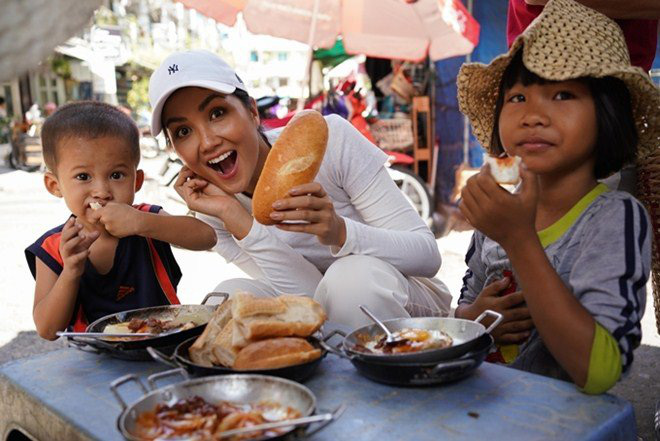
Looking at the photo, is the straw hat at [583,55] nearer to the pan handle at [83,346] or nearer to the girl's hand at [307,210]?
the girl's hand at [307,210]

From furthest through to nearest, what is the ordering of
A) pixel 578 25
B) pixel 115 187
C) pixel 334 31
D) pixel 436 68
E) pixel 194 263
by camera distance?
pixel 436 68 < pixel 334 31 < pixel 194 263 < pixel 115 187 < pixel 578 25

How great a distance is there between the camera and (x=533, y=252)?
1.51 meters

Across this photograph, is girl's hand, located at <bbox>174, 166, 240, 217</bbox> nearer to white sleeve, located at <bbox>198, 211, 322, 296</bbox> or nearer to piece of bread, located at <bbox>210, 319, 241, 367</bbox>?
white sleeve, located at <bbox>198, 211, 322, 296</bbox>

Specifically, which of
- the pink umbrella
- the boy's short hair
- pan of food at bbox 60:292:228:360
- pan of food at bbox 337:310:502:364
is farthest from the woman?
the pink umbrella

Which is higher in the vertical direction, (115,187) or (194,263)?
(115,187)

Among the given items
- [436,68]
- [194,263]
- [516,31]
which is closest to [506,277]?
[516,31]

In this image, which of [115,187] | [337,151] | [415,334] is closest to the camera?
[415,334]

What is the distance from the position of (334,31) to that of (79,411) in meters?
6.71

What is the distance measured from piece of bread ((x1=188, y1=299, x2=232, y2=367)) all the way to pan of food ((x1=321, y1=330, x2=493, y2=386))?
0.35 metres

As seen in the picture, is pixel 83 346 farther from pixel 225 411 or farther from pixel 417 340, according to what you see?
pixel 417 340

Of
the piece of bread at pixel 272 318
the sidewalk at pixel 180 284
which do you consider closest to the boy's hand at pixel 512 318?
the piece of bread at pixel 272 318

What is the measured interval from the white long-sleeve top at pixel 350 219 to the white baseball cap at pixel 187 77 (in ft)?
1.53

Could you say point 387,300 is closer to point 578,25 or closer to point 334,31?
point 578,25

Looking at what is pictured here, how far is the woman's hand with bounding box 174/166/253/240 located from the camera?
243 centimetres
